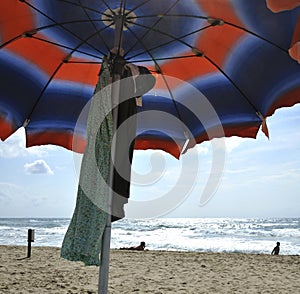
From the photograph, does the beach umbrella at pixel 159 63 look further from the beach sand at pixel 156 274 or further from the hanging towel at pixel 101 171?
the beach sand at pixel 156 274

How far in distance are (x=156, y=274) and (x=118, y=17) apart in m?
5.83

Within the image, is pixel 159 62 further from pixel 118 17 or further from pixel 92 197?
pixel 92 197

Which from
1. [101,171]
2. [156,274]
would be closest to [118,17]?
[101,171]

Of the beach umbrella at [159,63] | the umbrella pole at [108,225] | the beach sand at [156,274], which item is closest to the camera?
the umbrella pole at [108,225]

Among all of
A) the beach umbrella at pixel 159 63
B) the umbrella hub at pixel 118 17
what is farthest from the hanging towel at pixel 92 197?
the umbrella hub at pixel 118 17

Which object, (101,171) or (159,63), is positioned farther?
(159,63)

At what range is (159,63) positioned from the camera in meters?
3.82

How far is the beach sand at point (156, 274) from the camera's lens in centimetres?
627

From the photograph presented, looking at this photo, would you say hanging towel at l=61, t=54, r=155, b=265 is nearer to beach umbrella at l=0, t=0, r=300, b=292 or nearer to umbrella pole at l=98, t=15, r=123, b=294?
umbrella pole at l=98, t=15, r=123, b=294

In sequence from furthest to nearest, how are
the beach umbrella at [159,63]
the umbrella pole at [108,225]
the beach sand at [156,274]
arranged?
the beach sand at [156,274] < the beach umbrella at [159,63] < the umbrella pole at [108,225]

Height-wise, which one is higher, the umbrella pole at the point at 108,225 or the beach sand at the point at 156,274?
the umbrella pole at the point at 108,225

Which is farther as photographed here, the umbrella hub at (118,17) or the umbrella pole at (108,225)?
the umbrella hub at (118,17)

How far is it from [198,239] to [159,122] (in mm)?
29996

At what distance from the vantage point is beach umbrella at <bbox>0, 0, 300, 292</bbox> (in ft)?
10.1
